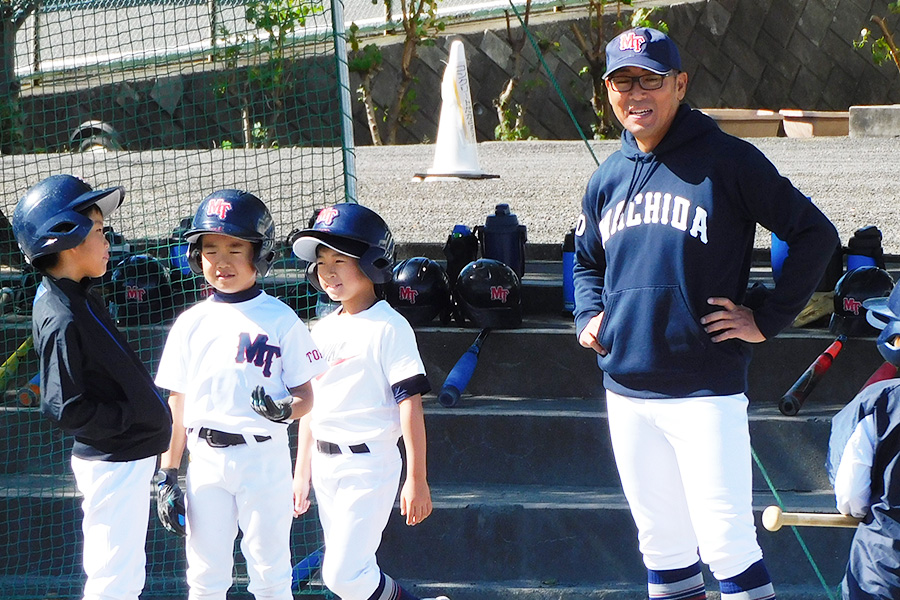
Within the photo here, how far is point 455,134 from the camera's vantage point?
Answer: 9570 mm

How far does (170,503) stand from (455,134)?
22.0 ft

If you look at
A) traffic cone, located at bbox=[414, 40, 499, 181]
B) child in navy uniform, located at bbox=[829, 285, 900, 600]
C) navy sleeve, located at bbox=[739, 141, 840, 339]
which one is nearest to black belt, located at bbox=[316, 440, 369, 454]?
navy sleeve, located at bbox=[739, 141, 840, 339]

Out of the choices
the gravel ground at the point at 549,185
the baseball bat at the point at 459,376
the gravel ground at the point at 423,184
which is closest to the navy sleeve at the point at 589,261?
the baseball bat at the point at 459,376

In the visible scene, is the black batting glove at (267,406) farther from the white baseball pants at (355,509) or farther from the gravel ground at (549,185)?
the gravel ground at (549,185)

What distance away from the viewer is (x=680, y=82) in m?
3.09

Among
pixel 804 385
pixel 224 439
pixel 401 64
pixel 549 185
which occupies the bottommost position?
pixel 804 385

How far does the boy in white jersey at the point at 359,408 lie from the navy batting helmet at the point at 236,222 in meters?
0.11

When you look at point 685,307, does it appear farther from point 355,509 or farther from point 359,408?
point 355,509

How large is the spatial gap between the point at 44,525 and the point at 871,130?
33.9ft

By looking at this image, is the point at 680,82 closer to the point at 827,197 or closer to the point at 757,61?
the point at 827,197

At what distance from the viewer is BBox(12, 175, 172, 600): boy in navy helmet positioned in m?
3.03

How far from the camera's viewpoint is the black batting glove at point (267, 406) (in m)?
3.07

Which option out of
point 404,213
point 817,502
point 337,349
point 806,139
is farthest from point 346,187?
point 806,139

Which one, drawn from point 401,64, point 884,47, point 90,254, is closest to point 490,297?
point 90,254
